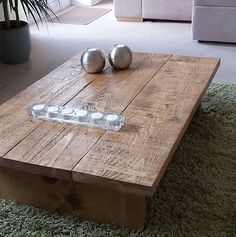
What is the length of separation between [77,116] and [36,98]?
0.27m

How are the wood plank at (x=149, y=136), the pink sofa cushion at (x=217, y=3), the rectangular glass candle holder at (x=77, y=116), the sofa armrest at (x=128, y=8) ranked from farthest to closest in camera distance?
the sofa armrest at (x=128, y=8) → the pink sofa cushion at (x=217, y=3) → the rectangular glass candle holder at (x=77, y=116) → the wood plank at (x=149, y=136)

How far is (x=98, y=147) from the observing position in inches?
55.9

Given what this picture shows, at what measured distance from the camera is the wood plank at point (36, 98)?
1.51 metres

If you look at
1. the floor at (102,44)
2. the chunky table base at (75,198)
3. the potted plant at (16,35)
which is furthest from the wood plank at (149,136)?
the potted plant at (16,35)

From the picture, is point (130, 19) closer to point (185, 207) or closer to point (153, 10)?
point (153, 10)

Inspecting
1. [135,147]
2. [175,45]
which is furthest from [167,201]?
[175,45]

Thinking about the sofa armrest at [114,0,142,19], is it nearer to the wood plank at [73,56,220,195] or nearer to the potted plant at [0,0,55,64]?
the potted plant at [0,0,55,64]

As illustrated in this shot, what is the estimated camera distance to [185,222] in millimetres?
1484

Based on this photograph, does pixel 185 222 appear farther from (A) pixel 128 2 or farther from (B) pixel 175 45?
(A) pixel 128 2

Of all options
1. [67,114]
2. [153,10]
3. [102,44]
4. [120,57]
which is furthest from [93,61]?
[153,10]

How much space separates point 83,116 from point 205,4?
6.57ft

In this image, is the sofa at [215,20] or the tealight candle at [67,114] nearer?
the tealight candle at [67,114]

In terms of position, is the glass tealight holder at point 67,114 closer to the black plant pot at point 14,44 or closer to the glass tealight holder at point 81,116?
the glass tealight holder at point 81,116

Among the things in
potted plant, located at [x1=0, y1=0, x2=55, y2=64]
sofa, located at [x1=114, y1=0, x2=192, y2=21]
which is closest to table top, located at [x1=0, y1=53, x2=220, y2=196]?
potted plant, located at [x1=0, y1=0, x2=55, y2=64]
